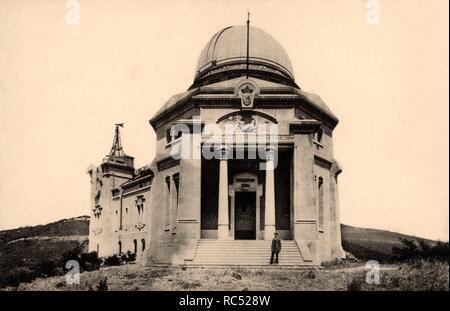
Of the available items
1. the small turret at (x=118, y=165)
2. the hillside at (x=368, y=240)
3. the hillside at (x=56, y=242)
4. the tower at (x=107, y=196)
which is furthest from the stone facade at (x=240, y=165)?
the hillside at (x=368, y=240)

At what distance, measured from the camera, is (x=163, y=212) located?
31.0 m

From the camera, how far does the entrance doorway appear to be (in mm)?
28594

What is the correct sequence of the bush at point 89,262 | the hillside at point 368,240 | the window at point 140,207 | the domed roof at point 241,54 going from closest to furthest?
the bush at point 89,262, the domed roof at point 241,54, the window at point 140,207, the hillside at point 368,240

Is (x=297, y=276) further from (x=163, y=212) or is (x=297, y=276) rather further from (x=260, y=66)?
(x=260, y=66)

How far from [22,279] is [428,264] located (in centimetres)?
1696

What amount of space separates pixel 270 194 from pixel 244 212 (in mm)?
3497

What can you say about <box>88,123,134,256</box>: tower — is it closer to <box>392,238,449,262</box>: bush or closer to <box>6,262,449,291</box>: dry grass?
<box>6,262,449,291</box>: dry grass

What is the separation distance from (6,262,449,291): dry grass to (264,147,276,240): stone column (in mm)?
4976

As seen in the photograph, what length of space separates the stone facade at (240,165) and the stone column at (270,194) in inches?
2.1

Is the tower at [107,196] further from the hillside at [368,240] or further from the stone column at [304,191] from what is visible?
the hillside at [368,240]

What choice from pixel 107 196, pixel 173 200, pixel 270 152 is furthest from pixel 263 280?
pixel 107 196

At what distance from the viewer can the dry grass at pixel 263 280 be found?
53.3ft

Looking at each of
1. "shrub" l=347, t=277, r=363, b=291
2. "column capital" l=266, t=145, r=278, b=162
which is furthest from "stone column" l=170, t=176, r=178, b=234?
"shrub" l=347, t=277, r=363, b=291
